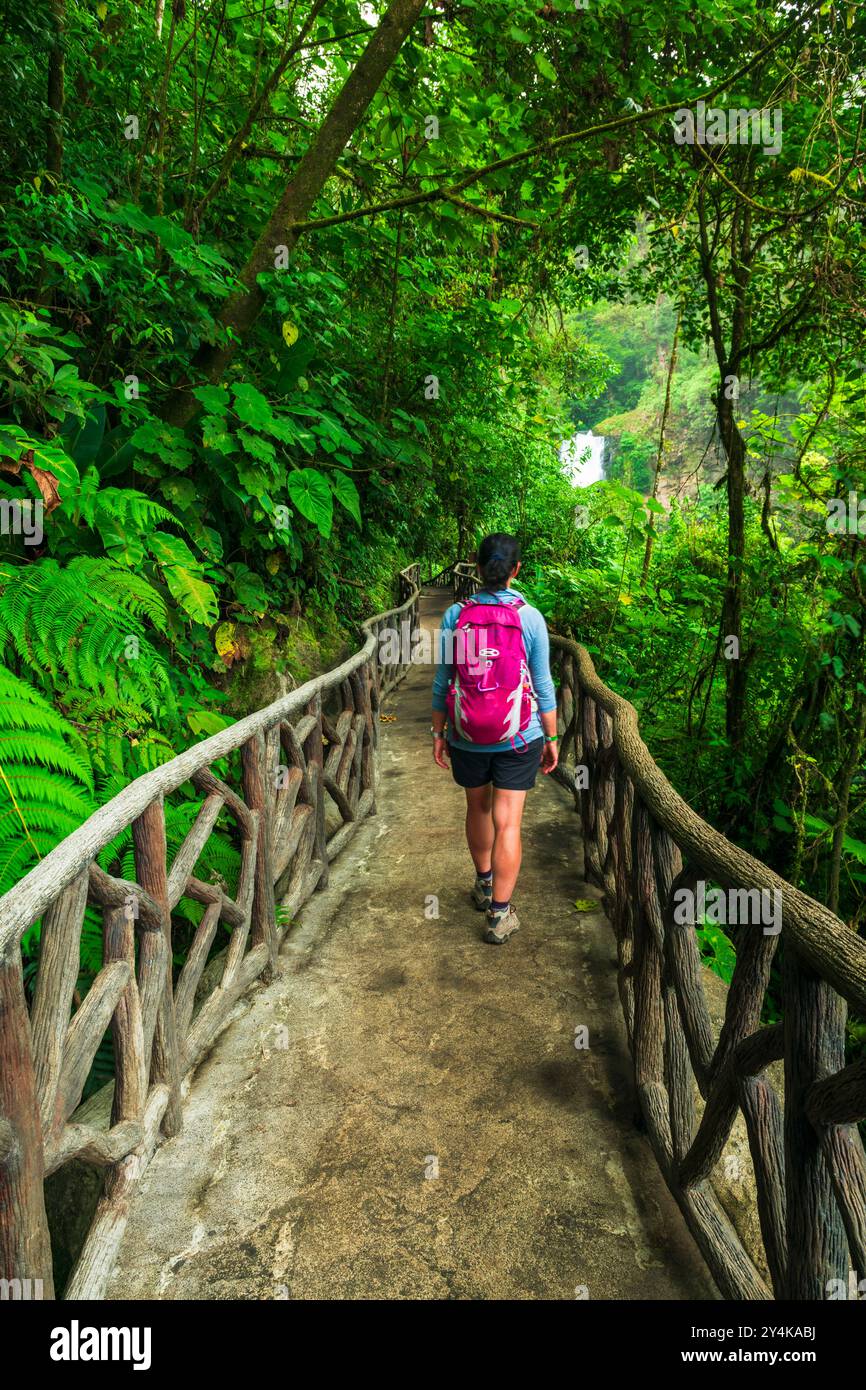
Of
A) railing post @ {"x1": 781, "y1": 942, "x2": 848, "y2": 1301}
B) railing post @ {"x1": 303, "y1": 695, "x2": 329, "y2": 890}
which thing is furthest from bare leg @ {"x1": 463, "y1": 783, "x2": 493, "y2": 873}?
railing post @ {"x1": 781, "y1": 942, "x2": 848, "y2": 1301}

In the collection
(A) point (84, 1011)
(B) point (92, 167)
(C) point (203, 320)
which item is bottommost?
(A) point (84, 1011)

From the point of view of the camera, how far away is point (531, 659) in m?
3.19

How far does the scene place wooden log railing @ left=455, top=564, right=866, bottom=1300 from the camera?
1.29 m

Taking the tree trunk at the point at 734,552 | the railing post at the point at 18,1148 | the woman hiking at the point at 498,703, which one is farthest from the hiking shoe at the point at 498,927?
the tree trunk at the point at 734,552

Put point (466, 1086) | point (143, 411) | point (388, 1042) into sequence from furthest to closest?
point (143, 411)
point (388, 1042)
point (466, 1086)

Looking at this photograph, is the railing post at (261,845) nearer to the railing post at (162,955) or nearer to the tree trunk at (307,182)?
the railing post at (162,955)

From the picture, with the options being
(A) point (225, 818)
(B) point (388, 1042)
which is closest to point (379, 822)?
(A) point (225, 818)

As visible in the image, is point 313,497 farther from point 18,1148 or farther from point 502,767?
point 18,1148

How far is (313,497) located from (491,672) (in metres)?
2.06

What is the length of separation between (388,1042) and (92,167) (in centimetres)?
493

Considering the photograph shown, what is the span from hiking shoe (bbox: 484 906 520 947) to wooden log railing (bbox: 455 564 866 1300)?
2.05 ft

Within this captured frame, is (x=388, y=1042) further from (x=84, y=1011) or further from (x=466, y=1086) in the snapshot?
(x=84, y=1011)

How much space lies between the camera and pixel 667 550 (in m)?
9.84
